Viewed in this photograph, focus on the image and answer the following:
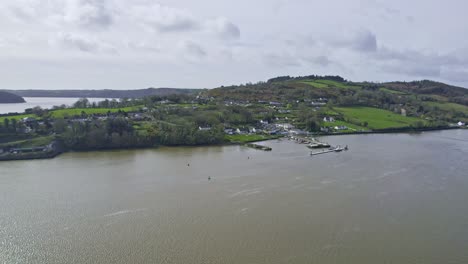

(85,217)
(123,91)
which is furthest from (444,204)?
(123,91)

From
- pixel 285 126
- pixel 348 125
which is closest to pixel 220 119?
pixel 285 126

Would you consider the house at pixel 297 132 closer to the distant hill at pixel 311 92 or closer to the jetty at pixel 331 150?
the jetty at pixel 331 150

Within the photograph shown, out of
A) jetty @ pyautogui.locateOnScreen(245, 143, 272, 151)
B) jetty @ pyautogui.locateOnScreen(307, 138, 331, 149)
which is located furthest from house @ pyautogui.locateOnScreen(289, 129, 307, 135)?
jetty @ pyautogui.locateOnScreen(245, 143, 272, 151)

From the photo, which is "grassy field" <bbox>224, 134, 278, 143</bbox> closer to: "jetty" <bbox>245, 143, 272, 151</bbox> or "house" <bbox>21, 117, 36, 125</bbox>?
"jetty" <bbox>245, 143, 272, 151</bbox>

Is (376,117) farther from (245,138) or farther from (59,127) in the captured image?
(59,127)

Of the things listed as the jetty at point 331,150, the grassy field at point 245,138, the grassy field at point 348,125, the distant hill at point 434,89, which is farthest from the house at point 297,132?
the distant hill at point 434,89

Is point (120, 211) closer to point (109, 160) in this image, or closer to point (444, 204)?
point (109, 160)

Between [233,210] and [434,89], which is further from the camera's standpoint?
[434,89]
